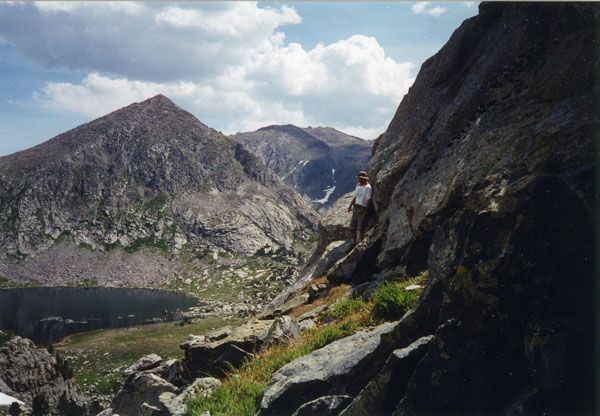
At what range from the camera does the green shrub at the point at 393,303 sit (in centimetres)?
1494

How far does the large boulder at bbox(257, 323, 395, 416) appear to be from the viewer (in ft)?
34.2

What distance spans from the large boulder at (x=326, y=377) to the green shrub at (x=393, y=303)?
283 cm

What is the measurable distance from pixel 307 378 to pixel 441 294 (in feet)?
13.5

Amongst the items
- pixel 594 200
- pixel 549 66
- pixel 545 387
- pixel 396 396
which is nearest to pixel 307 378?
pixel 396 396

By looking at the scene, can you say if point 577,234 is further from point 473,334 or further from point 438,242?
→ point 438,242

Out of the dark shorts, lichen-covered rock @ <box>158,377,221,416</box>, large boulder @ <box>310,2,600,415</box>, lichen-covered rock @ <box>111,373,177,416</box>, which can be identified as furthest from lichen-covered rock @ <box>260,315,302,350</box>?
the dark shorts

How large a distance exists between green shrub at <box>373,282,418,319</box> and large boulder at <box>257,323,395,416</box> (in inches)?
111

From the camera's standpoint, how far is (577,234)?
757cm

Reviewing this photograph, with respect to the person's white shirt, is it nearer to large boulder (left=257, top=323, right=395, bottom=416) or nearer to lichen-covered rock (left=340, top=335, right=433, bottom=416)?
large boulder (left=257, top=323, right=395, bottom=416)

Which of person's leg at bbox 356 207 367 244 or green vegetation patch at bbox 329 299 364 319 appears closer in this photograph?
green vegetation patch at bbox 329 299 364 319

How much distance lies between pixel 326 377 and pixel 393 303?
5.02 m

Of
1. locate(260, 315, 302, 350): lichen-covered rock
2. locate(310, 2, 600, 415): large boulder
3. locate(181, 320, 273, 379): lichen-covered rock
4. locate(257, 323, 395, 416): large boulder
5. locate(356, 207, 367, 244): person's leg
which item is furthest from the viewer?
locate(356, 207, 367, 244): person's leg

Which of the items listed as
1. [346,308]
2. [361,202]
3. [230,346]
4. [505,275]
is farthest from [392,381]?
[361,202]

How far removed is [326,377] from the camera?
430 inches
